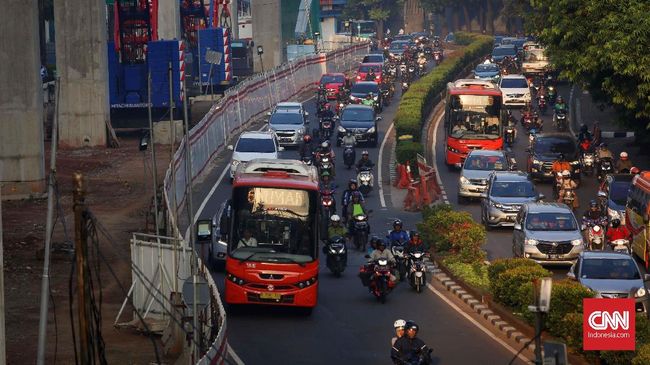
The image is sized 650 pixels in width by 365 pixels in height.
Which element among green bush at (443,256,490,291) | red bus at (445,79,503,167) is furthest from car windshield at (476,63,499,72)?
green bush at (443,256,490,291)

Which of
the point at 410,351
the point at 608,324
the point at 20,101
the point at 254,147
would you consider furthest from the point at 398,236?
the point at 254,147

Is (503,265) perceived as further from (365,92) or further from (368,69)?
(368,69)

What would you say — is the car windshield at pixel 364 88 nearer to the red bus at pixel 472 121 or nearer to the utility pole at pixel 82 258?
the red bus at pixel 472 121

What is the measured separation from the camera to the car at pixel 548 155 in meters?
48.6

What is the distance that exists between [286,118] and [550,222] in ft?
76.5

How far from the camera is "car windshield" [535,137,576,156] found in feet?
161

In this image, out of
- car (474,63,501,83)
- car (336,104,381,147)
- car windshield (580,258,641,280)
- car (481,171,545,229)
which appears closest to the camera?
car windshield (580,258,641,280)

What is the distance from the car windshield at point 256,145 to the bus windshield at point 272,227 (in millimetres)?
→ 20516

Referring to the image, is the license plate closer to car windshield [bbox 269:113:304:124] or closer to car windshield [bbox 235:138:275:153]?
car windshield [bbox 235:138:275:153]

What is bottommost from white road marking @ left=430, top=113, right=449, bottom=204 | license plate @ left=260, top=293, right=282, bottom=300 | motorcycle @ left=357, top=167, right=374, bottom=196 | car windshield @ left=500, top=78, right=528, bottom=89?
white road marking @ left=430, top=113, right=449, bottom=204

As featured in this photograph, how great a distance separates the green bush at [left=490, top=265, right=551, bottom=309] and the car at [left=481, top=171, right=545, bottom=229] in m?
10.6

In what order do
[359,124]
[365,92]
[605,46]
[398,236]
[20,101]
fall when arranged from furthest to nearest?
1. [365,92]
2. [359,124]
3. [20,101]
4. [605,46]
5. [398,236]

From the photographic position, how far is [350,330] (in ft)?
90.9

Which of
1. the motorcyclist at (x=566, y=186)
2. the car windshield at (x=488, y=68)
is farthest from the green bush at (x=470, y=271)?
the car windshield at (x=488, y=68)
